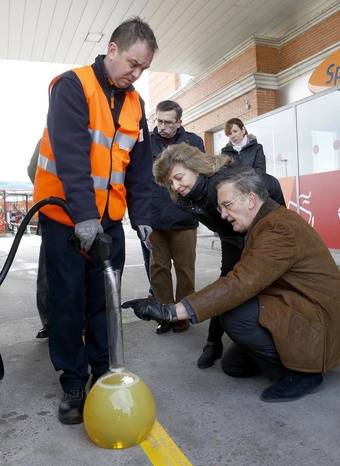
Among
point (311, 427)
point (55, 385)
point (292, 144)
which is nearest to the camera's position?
point (311, 427)

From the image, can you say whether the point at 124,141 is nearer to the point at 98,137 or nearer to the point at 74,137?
the point at 98,137

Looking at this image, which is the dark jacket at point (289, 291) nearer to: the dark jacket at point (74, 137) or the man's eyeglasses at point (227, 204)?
the man's eyeglasses at point (227, 204)

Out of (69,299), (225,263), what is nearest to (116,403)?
(69,299)

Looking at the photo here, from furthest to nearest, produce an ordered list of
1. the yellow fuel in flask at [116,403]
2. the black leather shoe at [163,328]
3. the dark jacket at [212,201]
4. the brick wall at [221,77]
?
the brick wall at [221,77]
the black leather shoe at [163,328]
the dark jacket at [212,201]
the yellow fuel in flask at [116,403]

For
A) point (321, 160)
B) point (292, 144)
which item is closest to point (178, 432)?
point (321, 160)

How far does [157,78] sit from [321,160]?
11.3 meters

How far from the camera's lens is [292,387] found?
95.3 inches

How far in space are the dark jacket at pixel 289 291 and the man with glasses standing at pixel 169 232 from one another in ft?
4.32

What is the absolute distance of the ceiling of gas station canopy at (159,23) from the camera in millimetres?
9078

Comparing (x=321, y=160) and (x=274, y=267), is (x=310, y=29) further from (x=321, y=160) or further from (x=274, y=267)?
A: (x=274, y=267)

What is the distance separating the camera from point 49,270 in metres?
2.39

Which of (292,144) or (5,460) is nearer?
(5,460)

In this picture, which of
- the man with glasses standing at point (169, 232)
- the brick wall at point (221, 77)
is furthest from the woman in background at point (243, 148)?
the brick wall at point (221, 77)

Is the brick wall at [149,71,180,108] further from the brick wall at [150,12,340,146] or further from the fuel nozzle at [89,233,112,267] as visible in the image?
the fuel nozzle at [89,233,112,267]
